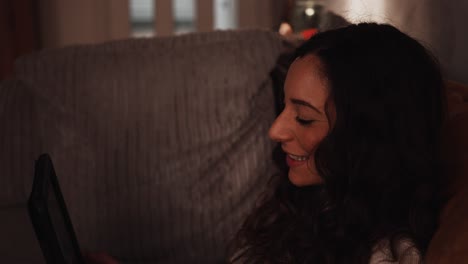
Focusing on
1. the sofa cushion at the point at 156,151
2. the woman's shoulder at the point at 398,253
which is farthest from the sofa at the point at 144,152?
the woman's shoulder at the point at 398,253

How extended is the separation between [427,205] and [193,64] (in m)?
0.88

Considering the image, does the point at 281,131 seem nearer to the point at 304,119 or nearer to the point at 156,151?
the point at 304,119

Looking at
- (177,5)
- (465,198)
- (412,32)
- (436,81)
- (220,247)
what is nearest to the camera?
(465,198)

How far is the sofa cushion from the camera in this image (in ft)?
4.94

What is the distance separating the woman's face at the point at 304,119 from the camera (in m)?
0.90

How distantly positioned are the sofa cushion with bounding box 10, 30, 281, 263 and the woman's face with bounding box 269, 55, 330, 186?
565 millimetres

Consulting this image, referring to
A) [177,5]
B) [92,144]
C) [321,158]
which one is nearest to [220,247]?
[92,144]

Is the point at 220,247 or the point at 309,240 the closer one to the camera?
the point at 309,240

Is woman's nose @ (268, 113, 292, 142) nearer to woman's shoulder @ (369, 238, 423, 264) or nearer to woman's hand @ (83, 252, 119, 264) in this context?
woman's shoulder @ (369, 238, 423, 264)

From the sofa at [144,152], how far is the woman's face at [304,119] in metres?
0.57

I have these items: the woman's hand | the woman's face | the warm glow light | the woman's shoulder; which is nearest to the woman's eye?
the woman's face

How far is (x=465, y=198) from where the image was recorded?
0.78 meters

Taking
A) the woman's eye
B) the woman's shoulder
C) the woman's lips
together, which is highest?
the woman's eye

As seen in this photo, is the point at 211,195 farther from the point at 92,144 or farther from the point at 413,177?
the point at 413,177
